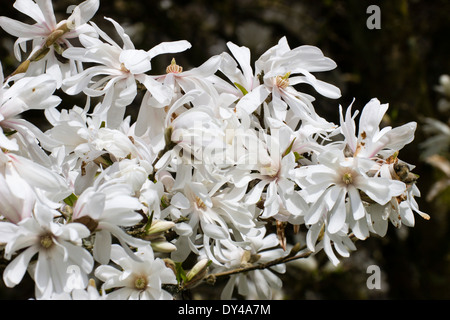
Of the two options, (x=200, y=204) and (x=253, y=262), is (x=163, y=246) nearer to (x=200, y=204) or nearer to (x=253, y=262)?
(x=200, y=204)

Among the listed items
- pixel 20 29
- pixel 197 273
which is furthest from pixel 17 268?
pixel 20 29

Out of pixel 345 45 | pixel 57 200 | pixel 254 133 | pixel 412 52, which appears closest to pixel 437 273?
pixel 412 52

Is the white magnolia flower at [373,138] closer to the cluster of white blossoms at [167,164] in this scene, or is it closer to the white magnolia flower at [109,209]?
the cluster of white blossoms at [167,164]

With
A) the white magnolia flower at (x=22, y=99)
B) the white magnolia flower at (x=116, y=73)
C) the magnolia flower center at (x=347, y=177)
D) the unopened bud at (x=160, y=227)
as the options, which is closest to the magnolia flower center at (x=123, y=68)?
the white magnolia flower at (x=116, y=73)

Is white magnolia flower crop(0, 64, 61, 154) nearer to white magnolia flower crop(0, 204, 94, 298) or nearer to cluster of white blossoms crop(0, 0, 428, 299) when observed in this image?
cluster of white blossoms crop(0, 0, 428, 299)
